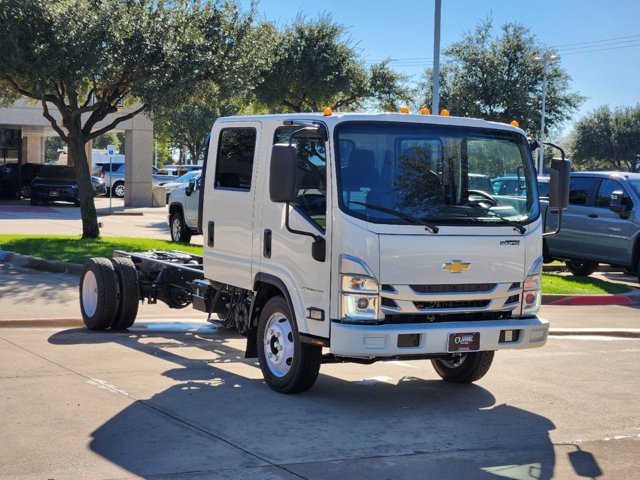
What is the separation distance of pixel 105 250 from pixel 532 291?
11.7 meters

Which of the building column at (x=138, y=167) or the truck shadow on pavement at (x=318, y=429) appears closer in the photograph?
the truck shadow on pavement at (x=318, y=429)

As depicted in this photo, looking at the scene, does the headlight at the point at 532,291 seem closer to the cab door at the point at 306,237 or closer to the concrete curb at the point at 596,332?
the cab door at the point at 306,237

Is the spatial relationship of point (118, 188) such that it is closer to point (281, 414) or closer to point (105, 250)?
point (105, 250)

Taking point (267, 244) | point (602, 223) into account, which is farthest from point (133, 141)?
point (267, 244)

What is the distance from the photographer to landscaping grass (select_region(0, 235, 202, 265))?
57.7 feet

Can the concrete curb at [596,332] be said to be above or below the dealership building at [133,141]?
below

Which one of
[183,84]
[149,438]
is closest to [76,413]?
[149,438]

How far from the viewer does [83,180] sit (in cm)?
2098

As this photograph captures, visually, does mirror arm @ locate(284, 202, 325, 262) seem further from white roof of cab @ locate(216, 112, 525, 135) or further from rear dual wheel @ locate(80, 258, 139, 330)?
rear dual wheel @ locate(80, 258, 139, 330)

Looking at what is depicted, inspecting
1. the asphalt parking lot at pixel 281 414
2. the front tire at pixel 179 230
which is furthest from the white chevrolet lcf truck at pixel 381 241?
the front tire at pixel 179 230

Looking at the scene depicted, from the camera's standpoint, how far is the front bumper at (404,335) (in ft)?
24.5

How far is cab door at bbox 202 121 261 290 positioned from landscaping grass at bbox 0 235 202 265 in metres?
7.74

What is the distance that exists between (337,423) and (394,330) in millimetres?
820

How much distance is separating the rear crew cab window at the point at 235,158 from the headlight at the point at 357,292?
5.50 feet
